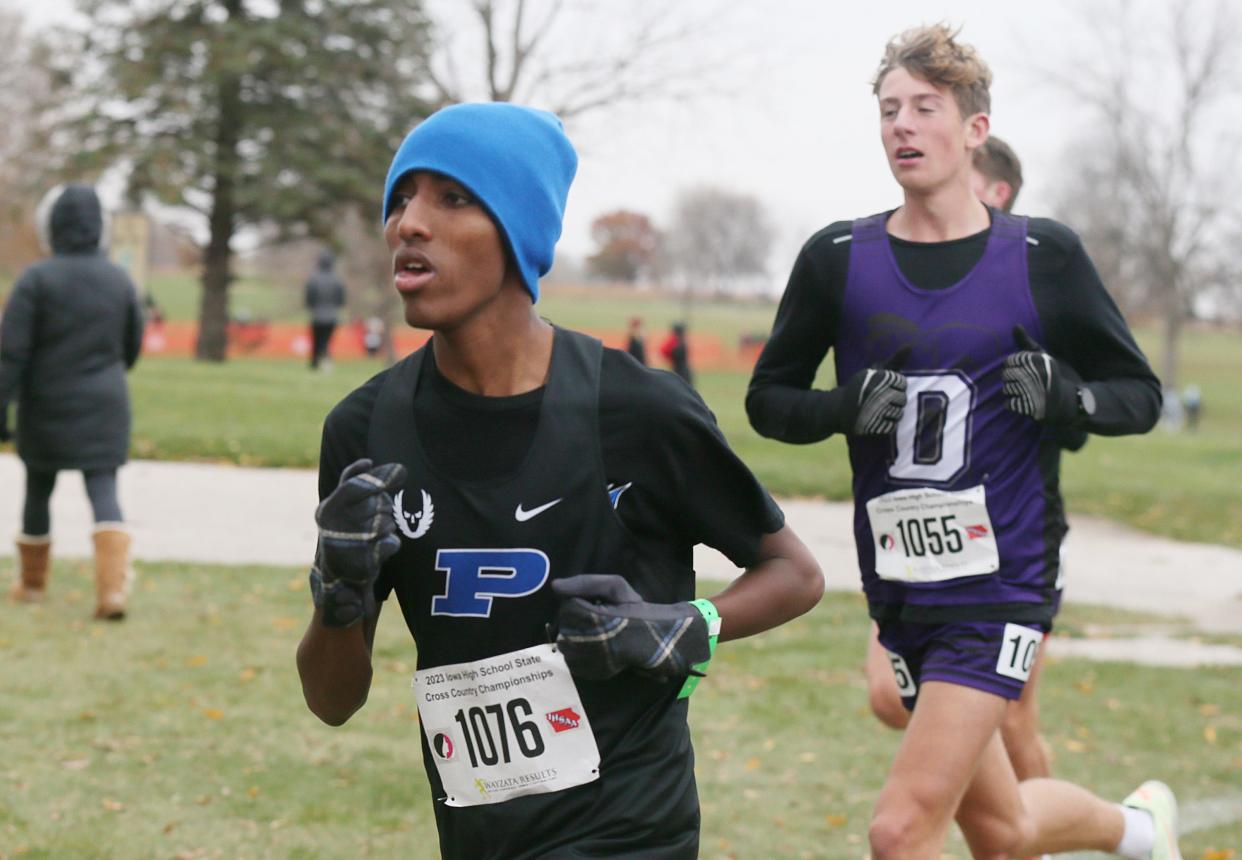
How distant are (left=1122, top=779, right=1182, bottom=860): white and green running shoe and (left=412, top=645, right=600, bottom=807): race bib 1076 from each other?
2.72 meters

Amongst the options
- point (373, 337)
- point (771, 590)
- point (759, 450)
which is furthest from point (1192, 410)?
point (771, 590)

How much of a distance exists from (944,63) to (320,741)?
3.75 metres

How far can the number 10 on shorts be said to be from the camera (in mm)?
3830

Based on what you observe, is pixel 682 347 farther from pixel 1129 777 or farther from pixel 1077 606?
pixel 1129 777

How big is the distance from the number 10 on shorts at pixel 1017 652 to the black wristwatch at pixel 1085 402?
542 mm

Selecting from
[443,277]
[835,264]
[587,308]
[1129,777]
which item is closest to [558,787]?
[443,277]

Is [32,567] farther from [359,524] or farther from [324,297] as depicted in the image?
[324,297]

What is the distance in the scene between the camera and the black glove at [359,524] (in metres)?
2.30

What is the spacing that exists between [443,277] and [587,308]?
8148 centimetres

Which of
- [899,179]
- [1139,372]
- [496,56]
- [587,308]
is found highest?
[496,56]

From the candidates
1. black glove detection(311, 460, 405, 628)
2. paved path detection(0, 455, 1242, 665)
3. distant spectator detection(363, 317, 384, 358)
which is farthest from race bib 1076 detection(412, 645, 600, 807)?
distant spectator detection(363, 317, 384, 358)

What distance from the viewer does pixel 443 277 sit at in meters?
2.52

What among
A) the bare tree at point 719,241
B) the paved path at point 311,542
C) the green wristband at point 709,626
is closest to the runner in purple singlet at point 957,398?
the green wristband at point 709,626

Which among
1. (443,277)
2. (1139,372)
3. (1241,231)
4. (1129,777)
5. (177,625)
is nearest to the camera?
(443,277)
